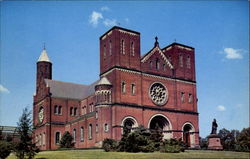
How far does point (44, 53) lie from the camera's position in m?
74.0

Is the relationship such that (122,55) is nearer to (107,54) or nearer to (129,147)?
(107,54)

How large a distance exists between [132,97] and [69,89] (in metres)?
21.9

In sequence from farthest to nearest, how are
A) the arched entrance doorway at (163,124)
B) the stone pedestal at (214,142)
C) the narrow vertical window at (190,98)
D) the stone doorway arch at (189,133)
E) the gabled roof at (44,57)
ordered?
the gabled roof at (44,57)
the narrow vertical window at (190,98)
the stone doorway arch at (189,133)
the arched entrance doorway at (163,124)
the stone pedestal at (214,142)

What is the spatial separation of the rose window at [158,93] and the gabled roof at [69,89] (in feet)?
49.8

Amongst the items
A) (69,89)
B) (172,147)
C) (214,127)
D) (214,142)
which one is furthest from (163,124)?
(69,89)

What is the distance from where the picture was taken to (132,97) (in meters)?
50.9

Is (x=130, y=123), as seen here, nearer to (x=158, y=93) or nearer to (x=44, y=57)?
(x=158, y=93)

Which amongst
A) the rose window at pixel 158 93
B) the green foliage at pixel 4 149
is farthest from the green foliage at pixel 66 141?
the green foliage at pixel 4 149

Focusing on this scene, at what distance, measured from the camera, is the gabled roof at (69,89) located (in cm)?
6677

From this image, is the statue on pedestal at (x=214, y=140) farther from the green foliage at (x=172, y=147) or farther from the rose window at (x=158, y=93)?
the green foliage at (x=172, y=147)

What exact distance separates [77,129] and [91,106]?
4489 millimetres

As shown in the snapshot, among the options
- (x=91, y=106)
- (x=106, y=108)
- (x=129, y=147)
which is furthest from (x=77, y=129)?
(x=129, y=147)

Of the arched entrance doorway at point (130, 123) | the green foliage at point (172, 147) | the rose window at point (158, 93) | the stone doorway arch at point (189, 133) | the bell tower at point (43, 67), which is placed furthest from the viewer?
the bell tower at point (43, 67)

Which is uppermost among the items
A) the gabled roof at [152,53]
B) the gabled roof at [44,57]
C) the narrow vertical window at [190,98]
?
the gabled roof at [44,57]
